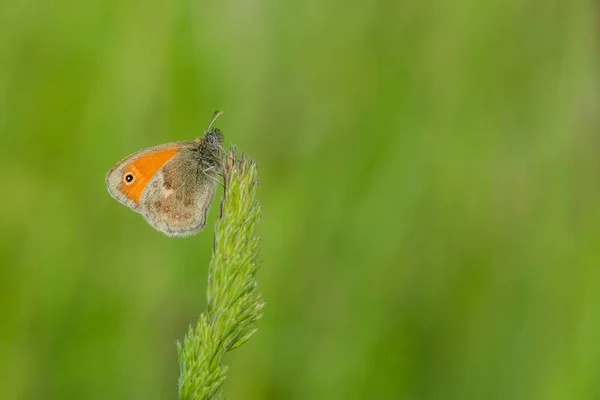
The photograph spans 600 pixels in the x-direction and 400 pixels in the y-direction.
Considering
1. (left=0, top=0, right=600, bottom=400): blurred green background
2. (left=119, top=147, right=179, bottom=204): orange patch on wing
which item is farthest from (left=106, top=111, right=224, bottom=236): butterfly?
(left=0, top=0, right=600, bottom=400): blurred green background

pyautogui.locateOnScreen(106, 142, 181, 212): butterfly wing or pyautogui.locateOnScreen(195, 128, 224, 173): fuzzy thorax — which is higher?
pyautogui.locateOnScreen(195, 128, 224, 173): fuzzy thorax

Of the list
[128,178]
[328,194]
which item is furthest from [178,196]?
[328,194]

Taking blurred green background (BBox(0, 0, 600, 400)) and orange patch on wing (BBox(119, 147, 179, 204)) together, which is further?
orange patch on wing (BBox(119, 147, 179, 204))

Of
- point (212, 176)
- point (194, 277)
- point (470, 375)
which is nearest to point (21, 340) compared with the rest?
point (194, 277)

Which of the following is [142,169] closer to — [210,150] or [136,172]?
[136,172]

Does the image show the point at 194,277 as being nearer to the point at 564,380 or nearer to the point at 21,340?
the point at 21,340

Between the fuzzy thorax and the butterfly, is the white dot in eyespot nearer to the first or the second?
the butterfly

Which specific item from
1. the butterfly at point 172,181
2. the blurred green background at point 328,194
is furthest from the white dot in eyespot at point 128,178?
the blurred green background at point 328,194
